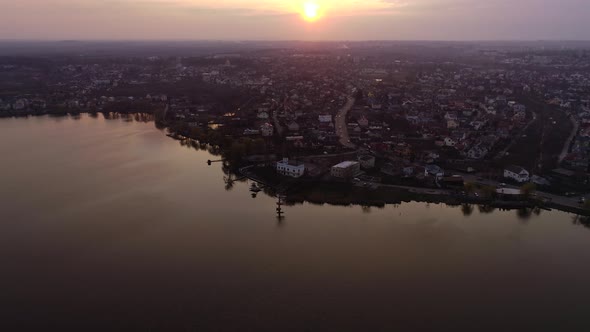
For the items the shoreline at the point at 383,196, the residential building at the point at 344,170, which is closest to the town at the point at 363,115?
the residential building at the point at 344,170

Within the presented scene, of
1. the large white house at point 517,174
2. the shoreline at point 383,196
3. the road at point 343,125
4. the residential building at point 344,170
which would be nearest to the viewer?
the shoreline at point 383,196

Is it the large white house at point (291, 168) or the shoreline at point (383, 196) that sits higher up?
the large white house at point (291, 168)

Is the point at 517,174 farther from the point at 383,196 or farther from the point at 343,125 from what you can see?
the point at 343,125

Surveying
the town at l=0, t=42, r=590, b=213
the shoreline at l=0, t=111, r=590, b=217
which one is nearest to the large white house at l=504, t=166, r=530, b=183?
the town at l=0, t=42, r=590, b=213

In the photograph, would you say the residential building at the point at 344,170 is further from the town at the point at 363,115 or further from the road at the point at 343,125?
the road at the point at 343,125

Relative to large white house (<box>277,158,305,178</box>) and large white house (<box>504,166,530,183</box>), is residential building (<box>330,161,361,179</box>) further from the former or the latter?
large white house (<box>504,166,530,183</box>)

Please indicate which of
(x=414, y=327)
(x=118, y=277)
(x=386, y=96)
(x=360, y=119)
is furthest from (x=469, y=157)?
(x=386, y=96)
